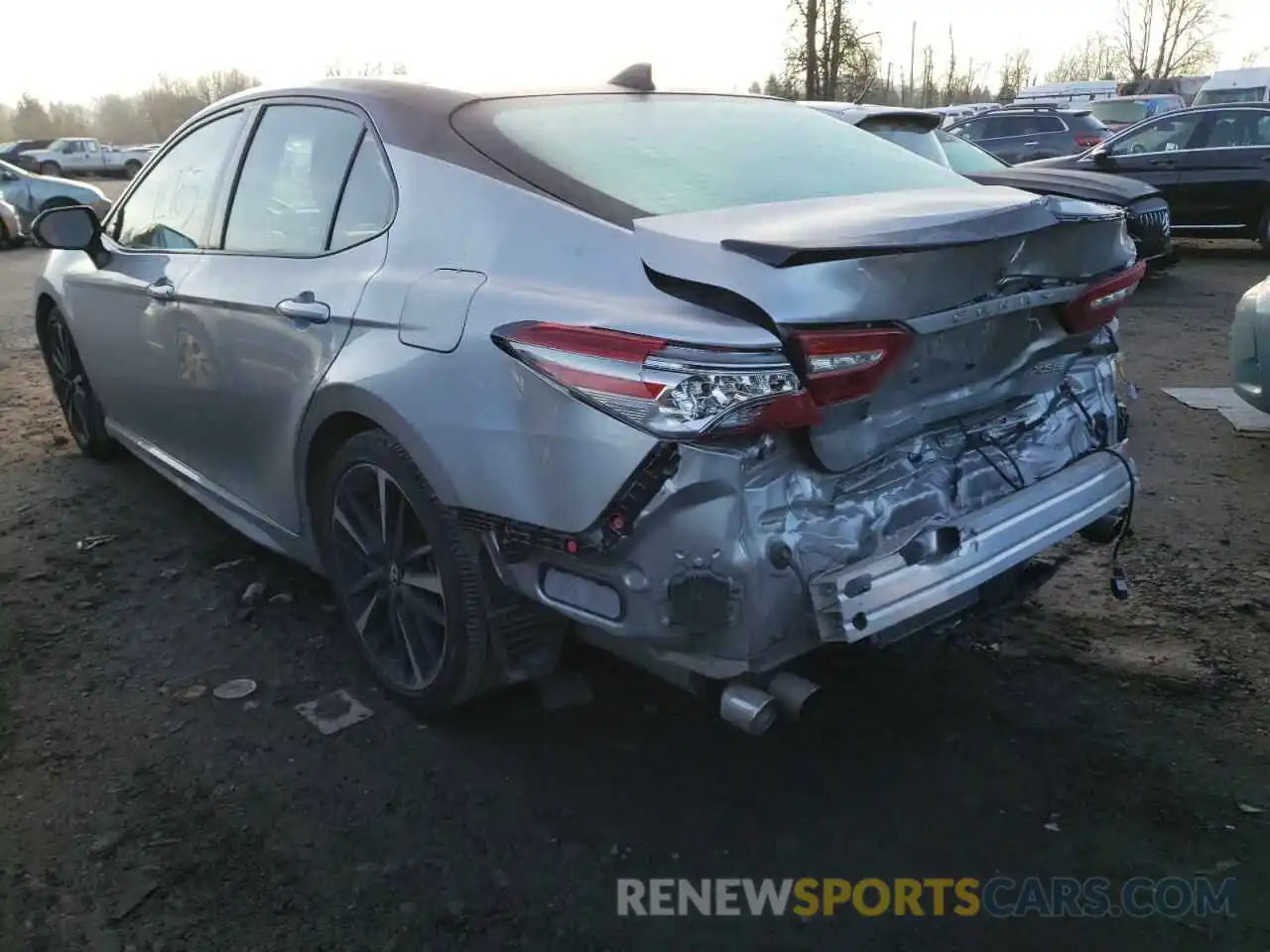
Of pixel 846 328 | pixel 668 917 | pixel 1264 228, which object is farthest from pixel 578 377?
pixel 1264 228

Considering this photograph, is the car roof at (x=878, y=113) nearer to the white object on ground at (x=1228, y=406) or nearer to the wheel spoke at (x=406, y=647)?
the white object on ground at (x=1228, y=406)

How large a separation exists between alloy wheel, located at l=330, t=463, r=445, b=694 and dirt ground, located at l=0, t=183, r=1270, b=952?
21 centimetres

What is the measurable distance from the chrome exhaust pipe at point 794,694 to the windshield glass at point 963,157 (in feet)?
23.1

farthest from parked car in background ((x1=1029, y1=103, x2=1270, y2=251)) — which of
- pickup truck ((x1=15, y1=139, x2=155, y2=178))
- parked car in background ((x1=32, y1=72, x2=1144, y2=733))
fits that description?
pickup truck ((x1=15, y1=139, x2=155, y2=178))

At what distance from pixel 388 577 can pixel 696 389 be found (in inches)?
51.6

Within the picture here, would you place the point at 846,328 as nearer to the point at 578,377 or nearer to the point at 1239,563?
the point at 578,377

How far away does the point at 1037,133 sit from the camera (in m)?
16.9

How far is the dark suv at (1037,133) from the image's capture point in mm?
16812

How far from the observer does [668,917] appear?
2305mm

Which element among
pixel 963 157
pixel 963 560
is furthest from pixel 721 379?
pixel 963 157

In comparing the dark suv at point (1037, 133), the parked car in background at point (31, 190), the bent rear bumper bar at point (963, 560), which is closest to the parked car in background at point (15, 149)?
the parked car in background at point (31, 190)

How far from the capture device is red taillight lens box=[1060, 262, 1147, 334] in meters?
2.72

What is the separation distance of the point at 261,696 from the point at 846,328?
2.15m

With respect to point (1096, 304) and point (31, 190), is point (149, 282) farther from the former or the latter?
point (31, 190)
